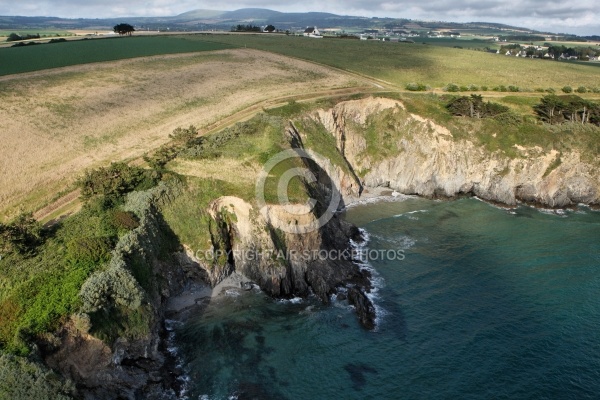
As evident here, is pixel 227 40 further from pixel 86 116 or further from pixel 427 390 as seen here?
pixel 427 390

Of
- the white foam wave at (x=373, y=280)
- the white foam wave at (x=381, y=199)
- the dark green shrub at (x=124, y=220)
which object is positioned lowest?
the white foam wave at (x=373, y=280)

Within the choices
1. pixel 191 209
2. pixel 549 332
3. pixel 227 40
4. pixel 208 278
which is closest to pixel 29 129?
pixel 191 209

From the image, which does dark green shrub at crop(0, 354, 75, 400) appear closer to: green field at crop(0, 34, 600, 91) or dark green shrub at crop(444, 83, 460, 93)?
green field at crop(0, 34, 600, 91)

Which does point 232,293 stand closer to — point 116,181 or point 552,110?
point 116,181

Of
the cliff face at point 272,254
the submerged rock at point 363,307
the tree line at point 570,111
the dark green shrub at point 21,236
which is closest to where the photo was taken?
the dark green shrub at point 21,236

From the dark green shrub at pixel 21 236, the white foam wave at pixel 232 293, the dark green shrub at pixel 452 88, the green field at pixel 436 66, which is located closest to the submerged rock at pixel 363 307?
the white foam wave at pixel 232 293

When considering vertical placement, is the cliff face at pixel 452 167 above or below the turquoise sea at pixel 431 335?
above

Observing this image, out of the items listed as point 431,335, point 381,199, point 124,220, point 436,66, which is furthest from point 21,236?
point 436,66

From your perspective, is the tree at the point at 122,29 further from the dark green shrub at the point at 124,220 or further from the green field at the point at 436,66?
the dark green shrub at the point at 124,220
